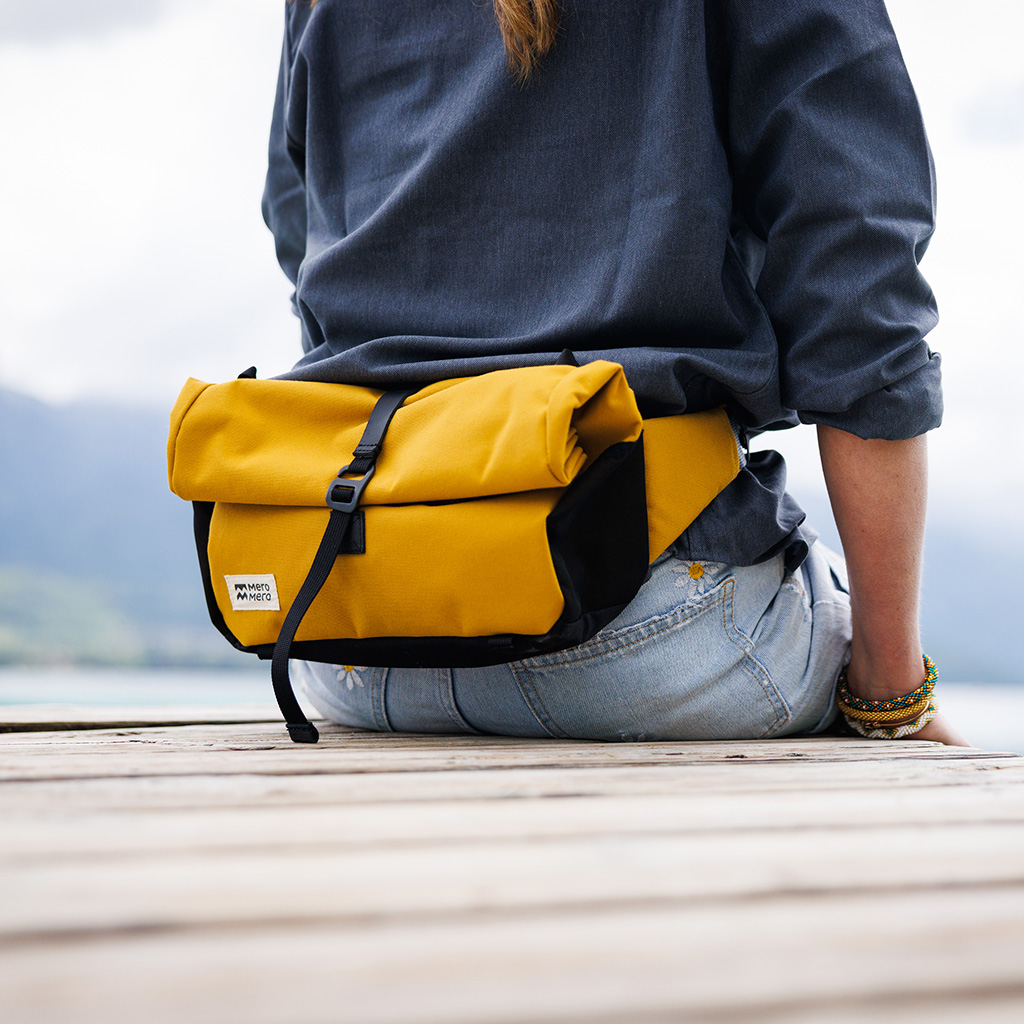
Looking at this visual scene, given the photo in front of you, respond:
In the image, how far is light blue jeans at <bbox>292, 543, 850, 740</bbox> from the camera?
Result: 2.09ft

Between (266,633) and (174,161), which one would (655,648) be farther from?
(174,161)

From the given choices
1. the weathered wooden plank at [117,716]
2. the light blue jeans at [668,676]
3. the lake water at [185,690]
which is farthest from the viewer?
the lake water at [185,690]

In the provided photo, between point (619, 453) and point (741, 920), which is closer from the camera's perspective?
point (741, 920)

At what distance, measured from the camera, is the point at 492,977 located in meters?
0.23

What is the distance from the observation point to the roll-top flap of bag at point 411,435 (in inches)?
21.1

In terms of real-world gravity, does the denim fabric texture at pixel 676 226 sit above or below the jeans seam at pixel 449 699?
above

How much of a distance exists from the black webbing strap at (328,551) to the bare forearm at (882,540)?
0.37 m

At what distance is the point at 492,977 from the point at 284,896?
0.08 m

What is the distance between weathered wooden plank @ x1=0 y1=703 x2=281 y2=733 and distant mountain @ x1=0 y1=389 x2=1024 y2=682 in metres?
5.88

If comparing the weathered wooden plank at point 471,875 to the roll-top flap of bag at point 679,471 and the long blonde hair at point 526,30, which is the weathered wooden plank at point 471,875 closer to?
the roll-top flap of bag at point 679,471

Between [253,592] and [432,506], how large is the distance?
0.17 meters

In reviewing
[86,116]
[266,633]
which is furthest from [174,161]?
[266,633]

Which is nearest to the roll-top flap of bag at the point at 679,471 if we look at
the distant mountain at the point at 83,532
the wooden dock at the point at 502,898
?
the wooden dock at the point at 502,898

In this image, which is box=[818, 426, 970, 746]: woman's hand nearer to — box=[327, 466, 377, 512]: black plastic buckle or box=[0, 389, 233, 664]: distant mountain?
box=[327, 466, 377, 512]: black plastic buckle
